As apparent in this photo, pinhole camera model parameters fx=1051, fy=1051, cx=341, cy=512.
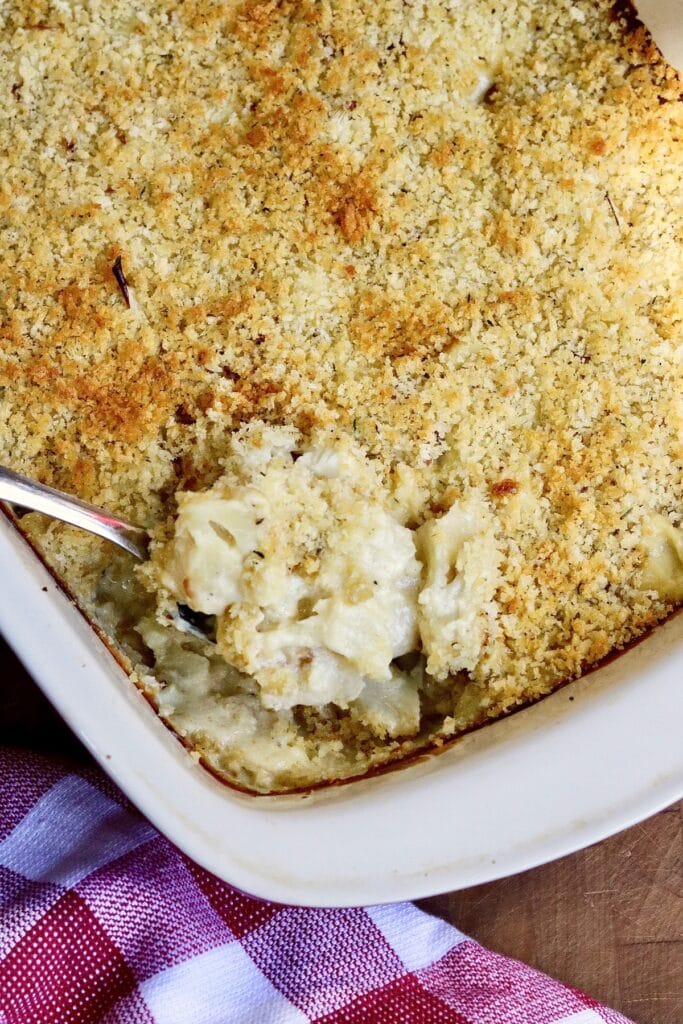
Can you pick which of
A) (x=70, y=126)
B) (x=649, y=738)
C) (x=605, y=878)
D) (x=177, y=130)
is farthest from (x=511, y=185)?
(x=605, y=878)

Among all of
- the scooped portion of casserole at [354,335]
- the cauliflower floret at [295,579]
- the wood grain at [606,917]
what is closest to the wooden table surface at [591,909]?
the wood grain at [606,917]

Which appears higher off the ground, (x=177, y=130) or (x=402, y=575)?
(x=177, y=130)

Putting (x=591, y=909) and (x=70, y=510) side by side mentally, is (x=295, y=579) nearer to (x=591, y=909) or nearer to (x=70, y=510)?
(x=70, y=510)

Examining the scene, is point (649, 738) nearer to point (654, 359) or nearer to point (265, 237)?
point (654, 359)

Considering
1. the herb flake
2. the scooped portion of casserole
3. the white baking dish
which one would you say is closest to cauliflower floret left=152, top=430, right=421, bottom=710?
the scooped portion of casserole

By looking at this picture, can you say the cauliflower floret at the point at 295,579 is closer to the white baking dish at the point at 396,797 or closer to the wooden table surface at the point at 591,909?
the white baking dish at the point at 396,797

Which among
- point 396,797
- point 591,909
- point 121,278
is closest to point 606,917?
point 591,909
